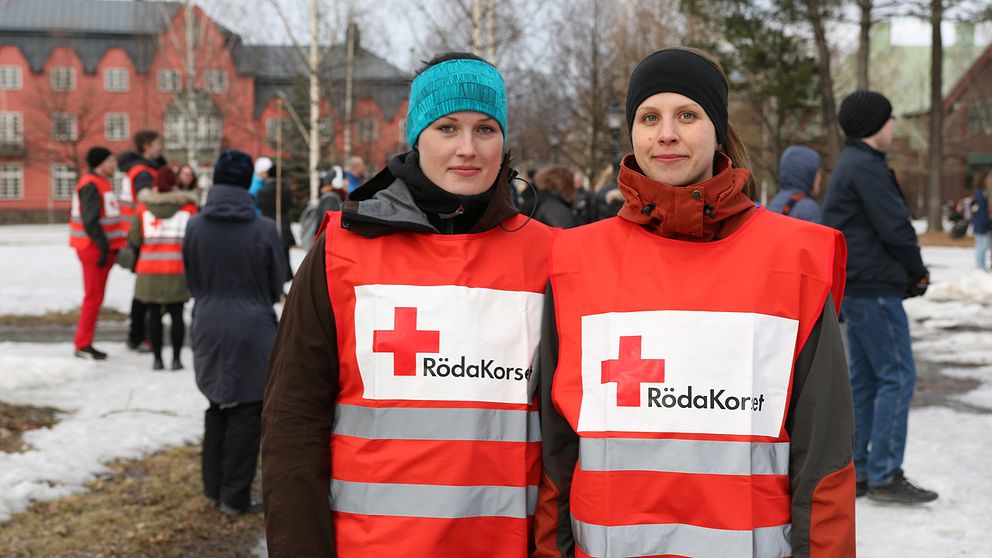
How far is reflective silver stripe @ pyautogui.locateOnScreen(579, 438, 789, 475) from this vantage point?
6.78ft

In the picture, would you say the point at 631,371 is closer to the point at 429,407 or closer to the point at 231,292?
the point at 429,407

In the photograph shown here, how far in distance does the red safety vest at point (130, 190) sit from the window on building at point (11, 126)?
4928 cm

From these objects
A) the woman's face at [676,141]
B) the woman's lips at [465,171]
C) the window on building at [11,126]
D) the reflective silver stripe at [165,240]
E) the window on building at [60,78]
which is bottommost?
the reflective silver stripe at [165,240]

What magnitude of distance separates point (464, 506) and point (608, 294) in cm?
62

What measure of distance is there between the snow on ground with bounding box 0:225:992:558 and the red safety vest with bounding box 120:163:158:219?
1437mm

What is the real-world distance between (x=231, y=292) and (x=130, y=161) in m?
5.32

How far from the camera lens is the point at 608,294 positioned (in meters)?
2.19

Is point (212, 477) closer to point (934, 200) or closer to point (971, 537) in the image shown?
point (971, 537)

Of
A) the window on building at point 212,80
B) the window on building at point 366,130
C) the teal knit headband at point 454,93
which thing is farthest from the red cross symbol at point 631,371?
the window on building at point 366,130

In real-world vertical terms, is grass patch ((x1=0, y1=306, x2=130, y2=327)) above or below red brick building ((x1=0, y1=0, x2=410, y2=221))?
below

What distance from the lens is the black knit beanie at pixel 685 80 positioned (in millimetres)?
2195

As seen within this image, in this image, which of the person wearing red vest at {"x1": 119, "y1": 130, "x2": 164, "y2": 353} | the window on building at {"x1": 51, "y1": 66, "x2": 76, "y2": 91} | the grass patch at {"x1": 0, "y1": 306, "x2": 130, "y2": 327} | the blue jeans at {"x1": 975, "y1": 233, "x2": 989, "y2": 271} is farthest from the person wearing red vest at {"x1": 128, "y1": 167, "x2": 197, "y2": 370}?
the window on building at {"x1": 51, "y1": 66, "x2": 76, "y2": 91}

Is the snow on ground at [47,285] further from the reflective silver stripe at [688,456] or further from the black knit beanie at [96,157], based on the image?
the reflective silver stripe at [688,456]

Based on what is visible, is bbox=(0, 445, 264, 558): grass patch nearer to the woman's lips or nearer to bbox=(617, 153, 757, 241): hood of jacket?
the woman's lips
